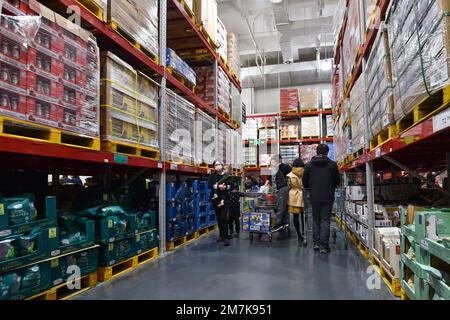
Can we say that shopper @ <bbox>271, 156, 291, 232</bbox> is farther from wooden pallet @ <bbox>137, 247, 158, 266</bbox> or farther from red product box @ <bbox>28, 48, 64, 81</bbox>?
red product box @ <bbox>28, 48, 64, 81</bbox>

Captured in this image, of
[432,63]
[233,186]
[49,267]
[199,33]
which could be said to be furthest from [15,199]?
[199,33]

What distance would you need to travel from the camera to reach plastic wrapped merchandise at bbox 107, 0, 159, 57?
13.8 feet

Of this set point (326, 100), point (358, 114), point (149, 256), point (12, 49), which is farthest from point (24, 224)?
point (326, 100)

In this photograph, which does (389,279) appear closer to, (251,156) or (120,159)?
(120,159)

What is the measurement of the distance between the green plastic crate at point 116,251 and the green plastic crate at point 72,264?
0.18 meters

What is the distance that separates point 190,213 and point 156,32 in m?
3.44

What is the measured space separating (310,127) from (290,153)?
50.8 inches

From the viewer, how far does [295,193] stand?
20.7ft

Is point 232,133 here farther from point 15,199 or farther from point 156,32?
point 15,199

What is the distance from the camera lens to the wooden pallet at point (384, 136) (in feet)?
11.0

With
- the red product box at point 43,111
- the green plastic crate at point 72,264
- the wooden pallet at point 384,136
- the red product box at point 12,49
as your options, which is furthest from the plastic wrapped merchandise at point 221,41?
the green plastic crate at point 72,264

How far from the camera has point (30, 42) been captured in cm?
292

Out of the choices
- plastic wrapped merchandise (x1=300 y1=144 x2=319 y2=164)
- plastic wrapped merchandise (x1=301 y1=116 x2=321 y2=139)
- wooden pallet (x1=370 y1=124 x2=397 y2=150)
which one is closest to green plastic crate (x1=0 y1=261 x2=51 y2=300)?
wooden pallet (x1=370 y1=124 x2=397 y2=150)

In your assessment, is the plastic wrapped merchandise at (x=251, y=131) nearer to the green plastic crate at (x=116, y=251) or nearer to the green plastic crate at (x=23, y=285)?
the green plastic crate at (x=116, y=251)
